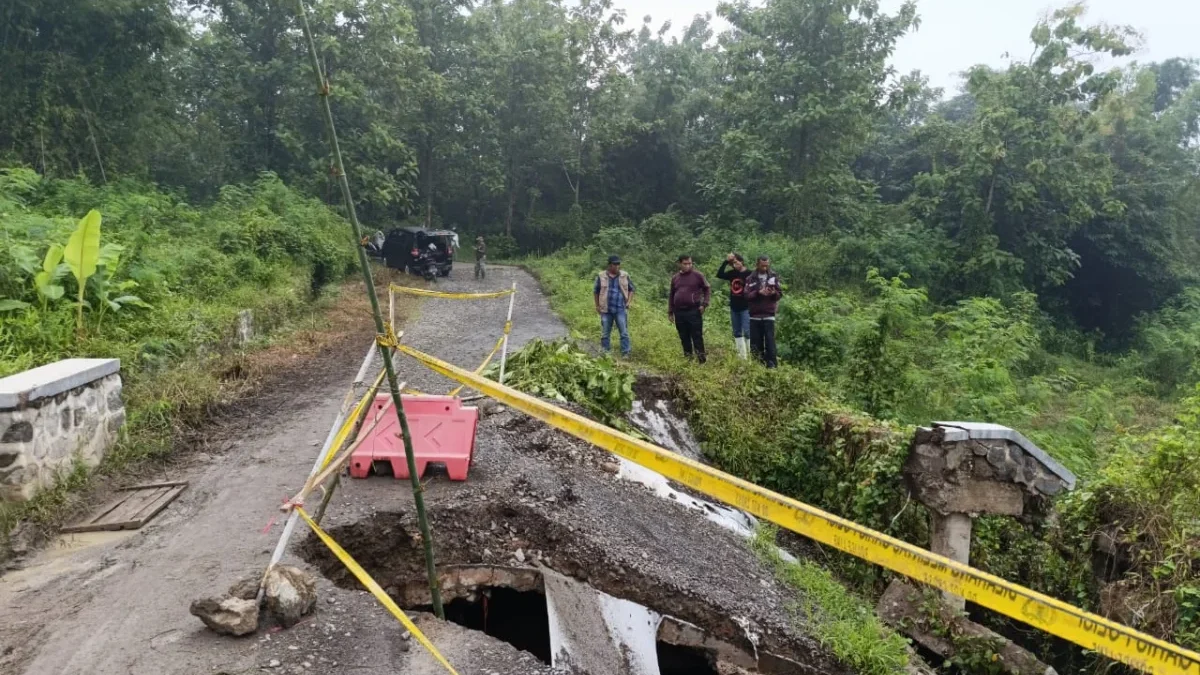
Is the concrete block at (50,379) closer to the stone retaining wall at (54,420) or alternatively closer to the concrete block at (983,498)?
the stone retaining wall at (54,420)

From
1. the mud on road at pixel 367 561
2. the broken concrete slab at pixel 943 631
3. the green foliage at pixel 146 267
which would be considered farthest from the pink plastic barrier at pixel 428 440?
the broken concrete slab at pixel 943 631

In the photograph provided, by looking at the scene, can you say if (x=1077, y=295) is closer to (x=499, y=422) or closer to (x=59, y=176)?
(x=499, y=422)

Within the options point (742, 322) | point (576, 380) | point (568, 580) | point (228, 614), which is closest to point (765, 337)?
point (742, 322)

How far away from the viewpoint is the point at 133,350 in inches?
267

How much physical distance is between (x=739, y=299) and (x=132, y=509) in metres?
6.74

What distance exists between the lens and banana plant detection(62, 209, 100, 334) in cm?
675

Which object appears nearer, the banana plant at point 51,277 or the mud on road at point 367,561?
the mud on road at point 367,561

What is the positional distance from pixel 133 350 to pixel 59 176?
463 inches

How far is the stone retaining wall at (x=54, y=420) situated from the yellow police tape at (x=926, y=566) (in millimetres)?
4090

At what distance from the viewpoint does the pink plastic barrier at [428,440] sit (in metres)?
5.19

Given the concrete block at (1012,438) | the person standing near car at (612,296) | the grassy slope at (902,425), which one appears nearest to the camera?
the grassy slope at (902,425)

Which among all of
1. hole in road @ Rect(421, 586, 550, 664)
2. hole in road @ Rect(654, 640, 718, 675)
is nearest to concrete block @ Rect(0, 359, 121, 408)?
hole in road @ Rect(421, 586, 550, 664)

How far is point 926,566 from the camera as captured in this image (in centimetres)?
204

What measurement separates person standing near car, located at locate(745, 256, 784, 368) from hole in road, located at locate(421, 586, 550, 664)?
517cm
